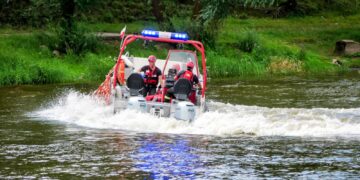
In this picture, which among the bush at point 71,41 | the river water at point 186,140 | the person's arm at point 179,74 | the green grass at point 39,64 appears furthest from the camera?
the bush at point 71,41

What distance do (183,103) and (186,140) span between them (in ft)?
Answer: 7.25

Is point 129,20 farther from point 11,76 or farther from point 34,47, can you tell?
point 11,76

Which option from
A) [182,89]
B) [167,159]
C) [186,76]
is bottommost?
[167,159]

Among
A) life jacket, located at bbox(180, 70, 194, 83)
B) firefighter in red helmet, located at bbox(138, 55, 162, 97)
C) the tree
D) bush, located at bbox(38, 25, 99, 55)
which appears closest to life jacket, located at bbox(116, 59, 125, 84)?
firefighter in red helmet, located at bbox(138, 55, 162, 97)

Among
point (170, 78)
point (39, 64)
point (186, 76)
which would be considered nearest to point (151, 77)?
point (170, 78)

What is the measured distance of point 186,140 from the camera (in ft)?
64.8

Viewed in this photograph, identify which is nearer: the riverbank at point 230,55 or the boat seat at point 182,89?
the boat seat at point 182,89

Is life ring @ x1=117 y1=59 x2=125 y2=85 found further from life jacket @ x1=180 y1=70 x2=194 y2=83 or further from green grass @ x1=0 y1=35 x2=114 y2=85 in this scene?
green grass @ x1=0 y1=35 x2=114 y2=85

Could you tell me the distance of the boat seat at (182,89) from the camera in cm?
2244

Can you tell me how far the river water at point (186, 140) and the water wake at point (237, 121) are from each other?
1.0 inches

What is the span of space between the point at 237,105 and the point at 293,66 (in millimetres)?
16144

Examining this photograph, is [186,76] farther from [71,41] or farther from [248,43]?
[248,43]

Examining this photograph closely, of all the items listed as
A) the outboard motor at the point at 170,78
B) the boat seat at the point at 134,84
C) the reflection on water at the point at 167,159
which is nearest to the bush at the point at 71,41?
the outboard motor at the point at 170,78

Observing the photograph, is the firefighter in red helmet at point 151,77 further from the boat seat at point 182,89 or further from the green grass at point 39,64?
the green grass at point 39,64
